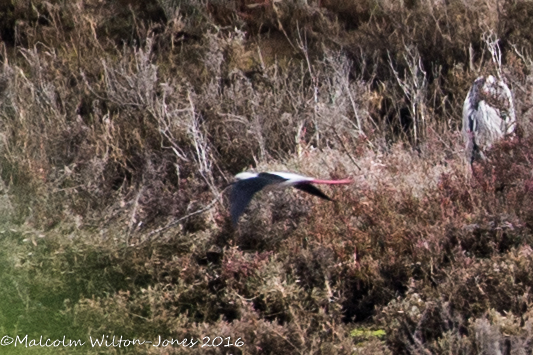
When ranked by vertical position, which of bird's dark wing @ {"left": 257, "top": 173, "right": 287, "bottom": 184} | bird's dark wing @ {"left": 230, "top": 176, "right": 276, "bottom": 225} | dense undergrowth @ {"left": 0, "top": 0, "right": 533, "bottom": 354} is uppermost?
bird's dark wing @ {"left": 257, "top": 173, "right": 287, "bottom": 184}

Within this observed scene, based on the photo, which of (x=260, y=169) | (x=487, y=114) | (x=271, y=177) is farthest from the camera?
(x=487, y=114)

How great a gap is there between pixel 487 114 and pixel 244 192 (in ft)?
9.09

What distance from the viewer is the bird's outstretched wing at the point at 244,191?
495 cm

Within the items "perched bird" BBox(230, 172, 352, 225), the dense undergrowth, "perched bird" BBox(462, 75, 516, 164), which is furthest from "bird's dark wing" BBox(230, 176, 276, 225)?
"perched bird" BBox(462, 75, 516, 164)

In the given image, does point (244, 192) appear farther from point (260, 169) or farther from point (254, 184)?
point (260, 169)

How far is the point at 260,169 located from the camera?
6.74 meters

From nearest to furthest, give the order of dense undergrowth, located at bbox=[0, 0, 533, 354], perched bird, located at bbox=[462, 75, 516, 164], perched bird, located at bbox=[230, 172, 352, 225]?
dense undergrowth, located at bbox=[0, 0, 533, 354] < perched bird, located at bbox=[230, 172, 352, 225] < perched bird, located at bbox=[462, 75, 516, 164]

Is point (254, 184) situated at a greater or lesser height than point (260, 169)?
greater

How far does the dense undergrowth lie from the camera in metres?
4.80

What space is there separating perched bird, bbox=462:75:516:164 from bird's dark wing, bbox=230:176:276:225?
241 centimetres

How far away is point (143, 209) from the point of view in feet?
20.9

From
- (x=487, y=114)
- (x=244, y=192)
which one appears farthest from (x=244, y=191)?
(x=487, y=114)

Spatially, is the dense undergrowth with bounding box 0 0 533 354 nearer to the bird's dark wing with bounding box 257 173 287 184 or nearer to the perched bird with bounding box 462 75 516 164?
the perched bird with bounding box 462 75 516 164

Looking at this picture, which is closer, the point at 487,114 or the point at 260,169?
the point at 260,169
